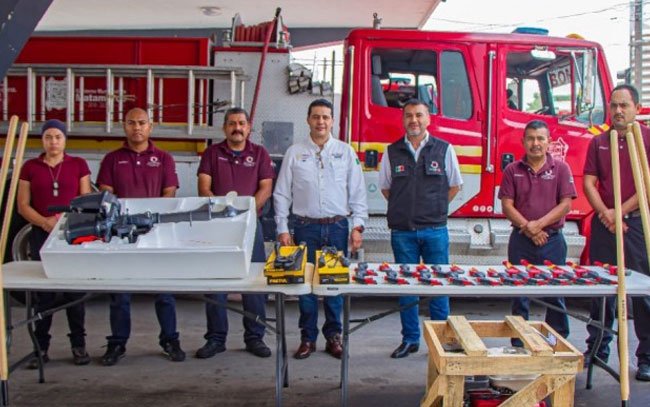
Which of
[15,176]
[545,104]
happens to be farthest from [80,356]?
[545,104]

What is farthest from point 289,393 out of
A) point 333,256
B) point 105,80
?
point 105,80

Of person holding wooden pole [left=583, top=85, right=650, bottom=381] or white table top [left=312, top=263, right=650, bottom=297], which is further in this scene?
person holding wooden pole [left=583, top=85, right=650, bottom=381]

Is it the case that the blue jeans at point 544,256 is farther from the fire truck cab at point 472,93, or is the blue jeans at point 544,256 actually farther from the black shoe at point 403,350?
the fire truck cab at point 472,93

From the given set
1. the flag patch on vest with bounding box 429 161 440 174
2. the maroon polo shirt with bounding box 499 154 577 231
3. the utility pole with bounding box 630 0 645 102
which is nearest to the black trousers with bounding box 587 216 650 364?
the maroon polo shirt with bounding box 499 154 577 231

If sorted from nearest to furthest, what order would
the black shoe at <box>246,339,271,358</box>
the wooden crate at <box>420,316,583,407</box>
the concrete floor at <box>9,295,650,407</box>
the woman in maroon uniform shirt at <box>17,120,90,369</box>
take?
1. the wooden crate at <box>420,316,583,407</box>
2. the concrete floor at <box>9,295,650,407</box>
3. the woman in maroon uniform shirt at <box>17,120,90,369</box>
4. the black shoe at <box>246,339,271,358</box>

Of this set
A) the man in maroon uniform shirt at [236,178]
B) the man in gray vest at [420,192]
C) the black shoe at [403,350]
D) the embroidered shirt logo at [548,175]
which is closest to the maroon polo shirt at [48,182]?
the man in maroon uniform shirt at [236,178]

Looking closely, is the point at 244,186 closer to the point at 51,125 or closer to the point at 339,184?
the point at 339,184

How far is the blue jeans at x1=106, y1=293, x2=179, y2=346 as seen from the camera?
4852 mm

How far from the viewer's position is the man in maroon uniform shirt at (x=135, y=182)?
4891 millimetres

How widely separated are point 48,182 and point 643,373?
4271mm

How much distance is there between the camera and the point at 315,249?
4988 millimetres

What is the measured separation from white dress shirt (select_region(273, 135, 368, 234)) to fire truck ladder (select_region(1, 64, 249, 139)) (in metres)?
1.53

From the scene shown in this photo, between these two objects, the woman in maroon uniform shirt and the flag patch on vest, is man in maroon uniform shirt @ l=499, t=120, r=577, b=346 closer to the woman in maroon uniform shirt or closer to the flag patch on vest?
the flag patch on vest

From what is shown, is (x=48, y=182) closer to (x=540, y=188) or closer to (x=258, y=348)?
(x=258, y=348)
